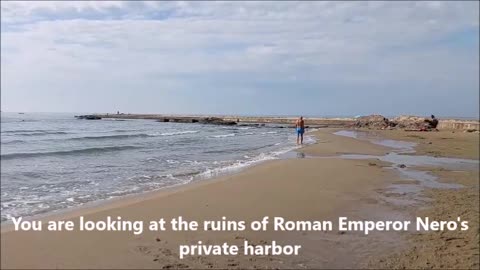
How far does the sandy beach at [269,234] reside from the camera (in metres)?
5.22

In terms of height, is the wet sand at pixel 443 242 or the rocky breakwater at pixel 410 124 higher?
the rocky breakwater at pixel 410 124

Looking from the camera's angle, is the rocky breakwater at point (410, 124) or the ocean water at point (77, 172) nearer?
the ocean water at point (77, 172)

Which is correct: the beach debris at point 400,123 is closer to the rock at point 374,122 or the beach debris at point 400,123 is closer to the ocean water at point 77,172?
the rock at point 374,122

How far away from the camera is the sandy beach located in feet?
17.1

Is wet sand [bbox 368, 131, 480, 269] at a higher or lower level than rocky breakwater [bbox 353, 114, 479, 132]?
lower

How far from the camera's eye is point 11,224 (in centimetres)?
628

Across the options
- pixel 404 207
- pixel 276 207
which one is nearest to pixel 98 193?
pixel 276 207

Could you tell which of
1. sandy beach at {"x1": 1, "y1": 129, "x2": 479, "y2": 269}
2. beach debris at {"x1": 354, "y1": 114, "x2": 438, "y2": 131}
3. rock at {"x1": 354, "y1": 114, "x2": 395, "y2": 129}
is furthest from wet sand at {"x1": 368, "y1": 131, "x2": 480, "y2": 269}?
rock at {"x1": 354, "y1": 114, "x2": 395, "y2": 129}

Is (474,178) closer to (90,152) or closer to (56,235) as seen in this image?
(56,235)

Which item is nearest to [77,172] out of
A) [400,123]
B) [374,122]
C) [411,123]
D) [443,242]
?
[443,242]

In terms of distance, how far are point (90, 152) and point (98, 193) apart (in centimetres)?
899

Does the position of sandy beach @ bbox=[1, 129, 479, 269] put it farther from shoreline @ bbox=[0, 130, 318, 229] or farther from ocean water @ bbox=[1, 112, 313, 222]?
ocean water @ bbox=[1, 112, 313, 222]

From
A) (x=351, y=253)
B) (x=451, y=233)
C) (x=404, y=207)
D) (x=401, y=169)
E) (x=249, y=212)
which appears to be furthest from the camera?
(x=401, y=169)

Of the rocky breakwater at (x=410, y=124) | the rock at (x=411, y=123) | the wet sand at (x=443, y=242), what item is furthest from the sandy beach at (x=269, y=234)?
the rock at (x=411, y=123)
